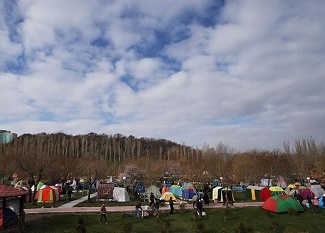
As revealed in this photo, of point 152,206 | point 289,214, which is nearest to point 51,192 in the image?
point 152,206

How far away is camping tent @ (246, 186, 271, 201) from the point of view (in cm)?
3116

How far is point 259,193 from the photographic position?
32250 millimetres

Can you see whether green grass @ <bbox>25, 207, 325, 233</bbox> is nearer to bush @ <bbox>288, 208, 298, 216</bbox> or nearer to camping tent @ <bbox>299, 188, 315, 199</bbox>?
bush @ <bbox>288, 208, 298, 216</bbox>

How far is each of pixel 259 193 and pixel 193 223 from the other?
51.5ft

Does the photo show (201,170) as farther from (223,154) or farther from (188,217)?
(188,217)

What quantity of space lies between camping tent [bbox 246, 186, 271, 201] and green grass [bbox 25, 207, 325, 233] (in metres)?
7.59

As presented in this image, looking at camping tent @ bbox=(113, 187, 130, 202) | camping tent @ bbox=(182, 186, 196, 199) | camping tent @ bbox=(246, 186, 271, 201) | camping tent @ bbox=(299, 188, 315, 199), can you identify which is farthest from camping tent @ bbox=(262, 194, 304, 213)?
camping tent @ bbox=(113, 187, 130, 202)

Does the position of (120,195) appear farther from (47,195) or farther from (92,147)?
(92,147)

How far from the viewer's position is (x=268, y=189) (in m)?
31.3

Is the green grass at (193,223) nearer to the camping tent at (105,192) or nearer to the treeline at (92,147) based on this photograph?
the camping tent at (105,192)

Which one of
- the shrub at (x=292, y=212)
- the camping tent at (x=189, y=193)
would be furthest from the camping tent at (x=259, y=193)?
the shrub at (x=292, y=212)

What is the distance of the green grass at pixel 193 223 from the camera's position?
17781 mm

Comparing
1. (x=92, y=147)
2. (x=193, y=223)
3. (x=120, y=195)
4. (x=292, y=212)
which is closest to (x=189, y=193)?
(x=120, y=195)

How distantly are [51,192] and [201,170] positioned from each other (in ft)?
113
